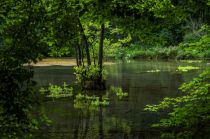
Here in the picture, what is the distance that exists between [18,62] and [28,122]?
88cm

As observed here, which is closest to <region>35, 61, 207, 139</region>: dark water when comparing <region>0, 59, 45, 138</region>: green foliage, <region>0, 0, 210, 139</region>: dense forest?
<region>0, 0, 210, 139</region>: dense forest

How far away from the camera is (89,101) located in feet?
63.2

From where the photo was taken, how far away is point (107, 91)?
900 inches

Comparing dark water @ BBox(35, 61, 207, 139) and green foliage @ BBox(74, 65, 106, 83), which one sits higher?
green foliage @ BBox(74, 65, 106, 83)

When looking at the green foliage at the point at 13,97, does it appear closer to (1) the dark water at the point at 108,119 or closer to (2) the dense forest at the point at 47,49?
(2) the dense forest at the point at 47,49

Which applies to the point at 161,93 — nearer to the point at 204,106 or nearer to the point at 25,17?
the point at 204,106

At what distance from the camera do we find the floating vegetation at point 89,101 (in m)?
18.1

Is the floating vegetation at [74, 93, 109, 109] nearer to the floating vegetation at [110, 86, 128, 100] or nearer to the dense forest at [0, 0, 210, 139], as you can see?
the floating vegetation at [110, 86, 128, 100]

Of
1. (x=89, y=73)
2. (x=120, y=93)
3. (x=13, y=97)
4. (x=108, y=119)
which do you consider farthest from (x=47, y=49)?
(x=89, y=73)

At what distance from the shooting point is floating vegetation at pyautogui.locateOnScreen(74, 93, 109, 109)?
1809 centimetres

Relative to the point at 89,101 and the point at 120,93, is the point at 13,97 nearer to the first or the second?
the point at 89,101

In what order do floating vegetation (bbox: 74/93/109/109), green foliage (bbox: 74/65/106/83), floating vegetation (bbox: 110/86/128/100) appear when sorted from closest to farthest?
floating vegetation (bbox: 74/93/109/109) → floating vegetation (bbox: 110/86/128/100) → green foliage (bbox: 74/65/106/83)

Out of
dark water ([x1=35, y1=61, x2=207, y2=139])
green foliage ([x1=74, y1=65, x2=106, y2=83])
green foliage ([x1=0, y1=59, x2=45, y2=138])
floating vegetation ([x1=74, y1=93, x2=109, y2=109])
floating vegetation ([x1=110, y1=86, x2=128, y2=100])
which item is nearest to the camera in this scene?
green foliage ([x1=0, y1=59, x2=45, y2=138])

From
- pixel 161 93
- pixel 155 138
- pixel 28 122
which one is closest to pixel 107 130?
pixel 155 138
